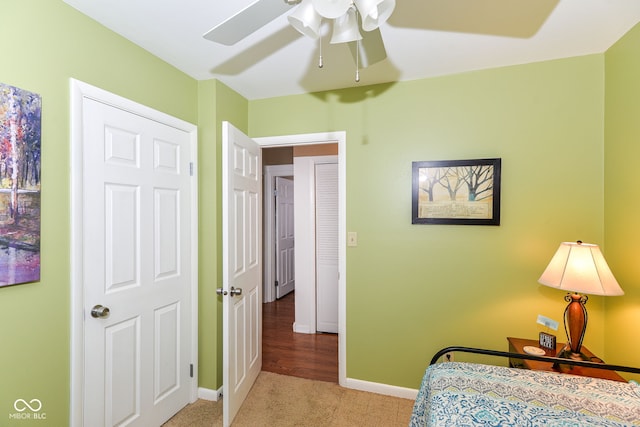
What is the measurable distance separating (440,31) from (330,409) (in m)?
2.56

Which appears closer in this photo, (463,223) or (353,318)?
(463,223)

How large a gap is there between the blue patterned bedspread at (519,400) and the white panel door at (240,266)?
121 centimetres

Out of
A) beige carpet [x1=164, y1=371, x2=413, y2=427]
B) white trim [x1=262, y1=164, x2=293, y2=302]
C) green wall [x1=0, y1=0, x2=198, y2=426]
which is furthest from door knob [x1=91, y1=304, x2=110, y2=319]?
white trim [x1=262, y1=164, x2=293, y2=302]

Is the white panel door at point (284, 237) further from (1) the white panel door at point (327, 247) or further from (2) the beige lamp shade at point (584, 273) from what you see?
(2) the beige lamp shade at point (584, 273)

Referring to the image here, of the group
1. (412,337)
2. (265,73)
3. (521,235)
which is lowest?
(412,337)

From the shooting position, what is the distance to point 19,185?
4.09ft

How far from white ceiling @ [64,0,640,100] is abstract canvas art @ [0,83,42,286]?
0.62m

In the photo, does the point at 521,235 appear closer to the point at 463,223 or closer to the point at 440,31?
the point at 463,223

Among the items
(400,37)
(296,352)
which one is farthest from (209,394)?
(400,37)

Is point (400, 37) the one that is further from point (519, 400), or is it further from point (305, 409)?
point (305, 409)

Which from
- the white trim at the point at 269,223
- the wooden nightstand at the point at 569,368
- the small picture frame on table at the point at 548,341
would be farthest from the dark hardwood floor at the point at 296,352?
the small picture frame on table at the point at 548,341

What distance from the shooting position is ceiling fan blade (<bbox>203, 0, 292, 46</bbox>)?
41.3 inches

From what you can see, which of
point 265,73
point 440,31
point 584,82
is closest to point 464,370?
point 440,31

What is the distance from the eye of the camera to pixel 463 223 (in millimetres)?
2127
